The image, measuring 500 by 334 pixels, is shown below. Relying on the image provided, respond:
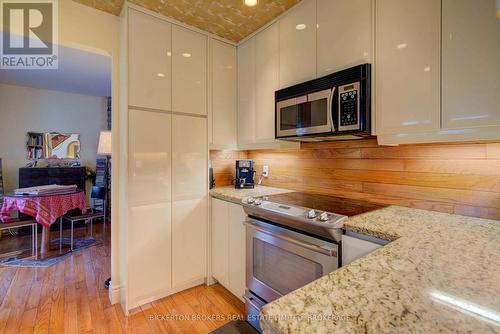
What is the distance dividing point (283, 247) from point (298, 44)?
1.55 m

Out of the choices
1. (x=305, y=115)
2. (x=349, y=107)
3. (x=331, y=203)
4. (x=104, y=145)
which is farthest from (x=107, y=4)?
(x=331, y=203)

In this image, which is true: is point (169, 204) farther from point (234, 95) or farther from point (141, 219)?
point (234, 95)

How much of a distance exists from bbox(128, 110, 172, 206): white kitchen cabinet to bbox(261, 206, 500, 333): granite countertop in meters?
1.72

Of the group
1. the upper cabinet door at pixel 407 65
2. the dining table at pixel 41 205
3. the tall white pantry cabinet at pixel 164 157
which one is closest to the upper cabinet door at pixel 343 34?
the upper cabinet door at pixel 407 65

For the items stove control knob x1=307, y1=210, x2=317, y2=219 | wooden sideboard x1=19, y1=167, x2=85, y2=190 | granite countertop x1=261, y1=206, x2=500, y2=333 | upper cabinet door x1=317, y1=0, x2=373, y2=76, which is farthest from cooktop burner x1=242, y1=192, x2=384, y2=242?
wooden sideboard x1=19, y1=167, x2=85, y2=190

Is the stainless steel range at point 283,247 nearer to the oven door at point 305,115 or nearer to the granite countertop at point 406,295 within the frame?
the granite countertop at point 406,295

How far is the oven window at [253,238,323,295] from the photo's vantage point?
4.65 ft

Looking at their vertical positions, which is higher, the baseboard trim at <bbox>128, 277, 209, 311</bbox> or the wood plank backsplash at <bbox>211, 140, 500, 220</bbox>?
the wood plank backsplash at <bbox>211, 140, 500, 220</bbox>

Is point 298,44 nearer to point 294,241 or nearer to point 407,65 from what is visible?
point 407,65

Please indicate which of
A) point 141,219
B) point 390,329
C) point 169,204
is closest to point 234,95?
point 169,204

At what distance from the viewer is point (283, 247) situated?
60.6 inches

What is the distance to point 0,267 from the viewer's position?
275cm

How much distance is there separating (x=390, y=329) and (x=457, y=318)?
0.52 feet

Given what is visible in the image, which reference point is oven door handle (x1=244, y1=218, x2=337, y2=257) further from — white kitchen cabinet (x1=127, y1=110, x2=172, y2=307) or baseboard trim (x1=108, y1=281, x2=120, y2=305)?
baseboard trim (x1=108, y1=281, x2=120, y2=305)
